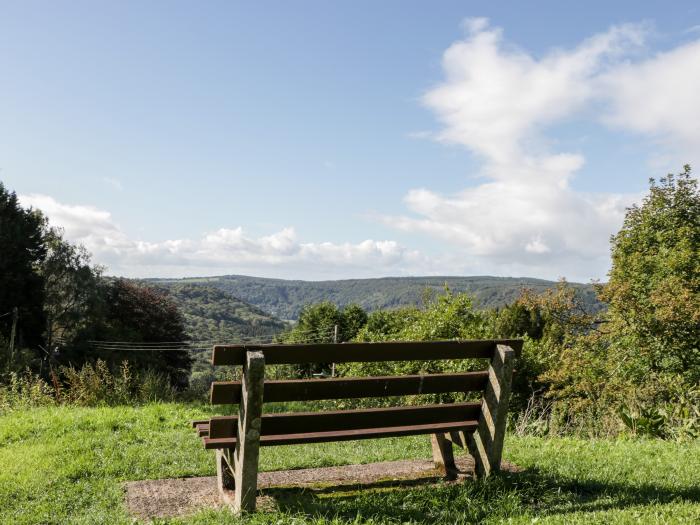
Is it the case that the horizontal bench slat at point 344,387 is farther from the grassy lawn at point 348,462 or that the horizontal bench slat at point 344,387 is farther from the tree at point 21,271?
the tree at point 21,271

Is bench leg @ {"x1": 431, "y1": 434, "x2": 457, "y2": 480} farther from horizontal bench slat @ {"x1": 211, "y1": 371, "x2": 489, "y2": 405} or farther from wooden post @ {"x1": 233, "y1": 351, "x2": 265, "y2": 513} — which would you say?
wooden post @ {"x1": 233, "y1": 351, "x2": 265, "y2": 513}

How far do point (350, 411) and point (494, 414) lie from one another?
51.5 inches

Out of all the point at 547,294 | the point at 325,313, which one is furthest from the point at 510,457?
the point at 325,313

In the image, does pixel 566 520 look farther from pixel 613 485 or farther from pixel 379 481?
pixel 379 481

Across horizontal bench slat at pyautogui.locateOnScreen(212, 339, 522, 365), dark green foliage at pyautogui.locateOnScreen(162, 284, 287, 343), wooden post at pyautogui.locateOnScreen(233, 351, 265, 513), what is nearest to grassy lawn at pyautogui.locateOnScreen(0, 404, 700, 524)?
wooden post at pyautogui.locateOnScreen(233, 351, 265, 513)

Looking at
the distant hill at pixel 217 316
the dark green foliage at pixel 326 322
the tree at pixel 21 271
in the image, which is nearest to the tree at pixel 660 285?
the dark green foliage at pixel 326 322

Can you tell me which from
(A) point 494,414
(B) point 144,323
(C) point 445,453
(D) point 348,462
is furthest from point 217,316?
(A) point 494,414

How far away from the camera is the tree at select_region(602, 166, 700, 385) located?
810 inches

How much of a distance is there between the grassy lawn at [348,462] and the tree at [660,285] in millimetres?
14898

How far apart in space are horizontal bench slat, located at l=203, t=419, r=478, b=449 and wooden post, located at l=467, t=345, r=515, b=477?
131 millimetres

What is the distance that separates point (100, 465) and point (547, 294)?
3627 cm

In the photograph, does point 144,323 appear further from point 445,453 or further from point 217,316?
point 217,316

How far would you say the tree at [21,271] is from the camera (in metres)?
32.0

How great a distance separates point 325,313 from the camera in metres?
48.1
